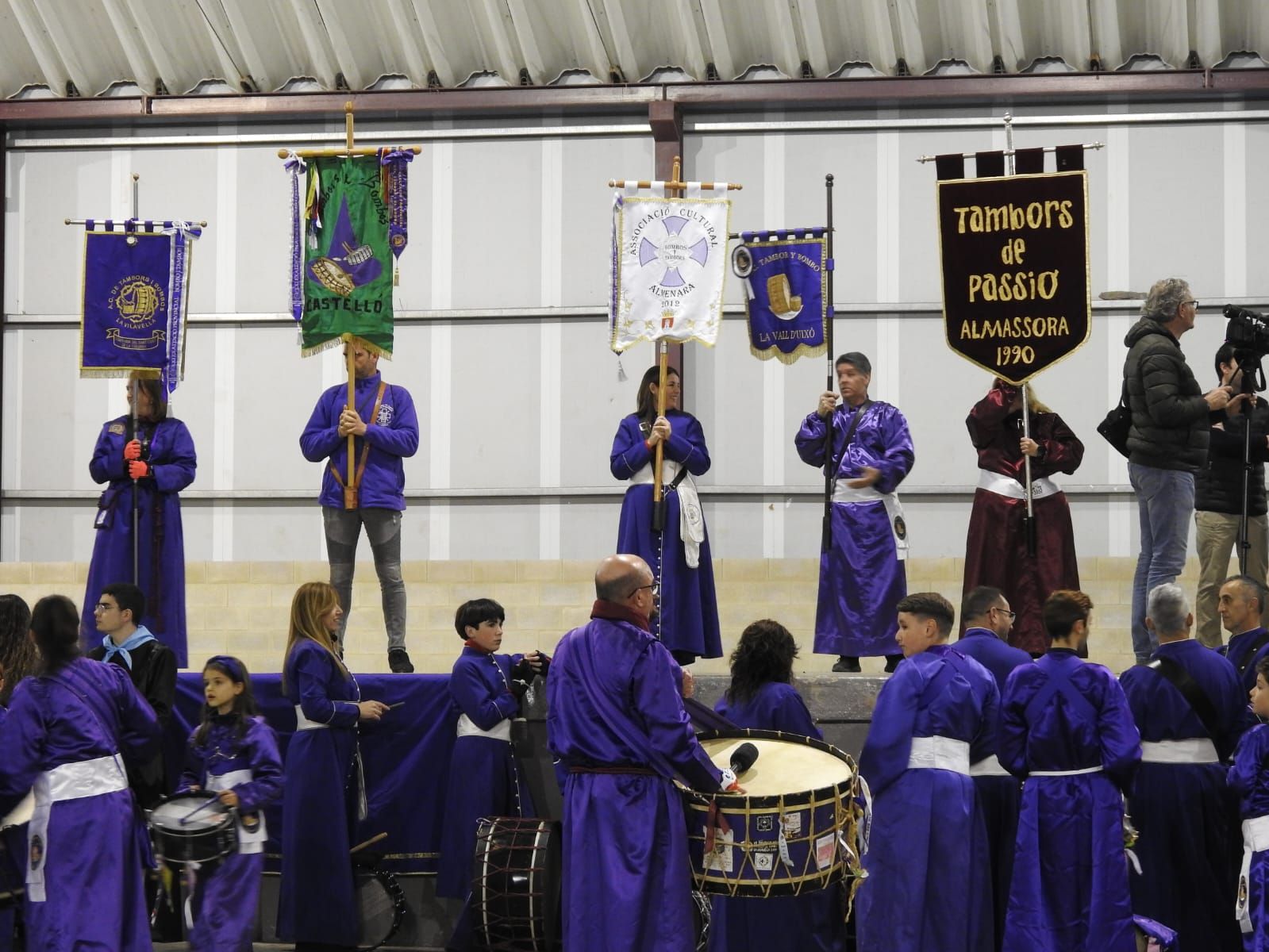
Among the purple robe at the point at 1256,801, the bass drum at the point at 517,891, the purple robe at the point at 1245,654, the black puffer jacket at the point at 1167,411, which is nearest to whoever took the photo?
the purple robe at the point at 1256,801

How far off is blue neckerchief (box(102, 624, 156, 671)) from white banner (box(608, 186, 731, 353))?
10.1 feet

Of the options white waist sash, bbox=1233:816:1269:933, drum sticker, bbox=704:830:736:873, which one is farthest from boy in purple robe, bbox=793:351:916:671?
drum sticker, bbox=704:830:736:873

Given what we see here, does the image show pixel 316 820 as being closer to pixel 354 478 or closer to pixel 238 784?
pixel 238 784

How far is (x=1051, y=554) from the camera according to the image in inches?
339

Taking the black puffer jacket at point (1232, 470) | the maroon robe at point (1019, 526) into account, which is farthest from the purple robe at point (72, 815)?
the black puffer jacket at point (1232, 470)

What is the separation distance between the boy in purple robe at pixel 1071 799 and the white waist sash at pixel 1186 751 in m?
0.39

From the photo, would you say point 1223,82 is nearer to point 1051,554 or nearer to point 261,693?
point 1051,554

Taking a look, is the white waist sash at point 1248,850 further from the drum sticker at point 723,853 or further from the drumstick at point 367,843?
the drumstick at point 367,843

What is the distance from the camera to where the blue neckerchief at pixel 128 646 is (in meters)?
7.20

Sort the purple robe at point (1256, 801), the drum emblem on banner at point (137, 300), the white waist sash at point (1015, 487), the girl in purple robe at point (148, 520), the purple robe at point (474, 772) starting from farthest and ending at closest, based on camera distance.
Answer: the drum emblem on banner at point (137, 300)
the girl in purple robe at point (148, 520)
the white waist sash at point (1015, 487)
the purple robe at point (474, 772)
the purple robe at point (1256, 801)

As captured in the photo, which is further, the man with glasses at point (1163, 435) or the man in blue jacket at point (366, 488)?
the man in blue jacket at point (366, 488)

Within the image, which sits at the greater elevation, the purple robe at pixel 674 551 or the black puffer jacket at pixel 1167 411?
the black puffer jacket at pixel 1167 411

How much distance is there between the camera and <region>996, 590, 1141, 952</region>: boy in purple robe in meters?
6.27

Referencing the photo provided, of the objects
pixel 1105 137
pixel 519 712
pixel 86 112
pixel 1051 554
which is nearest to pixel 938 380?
pixel 1105 137
